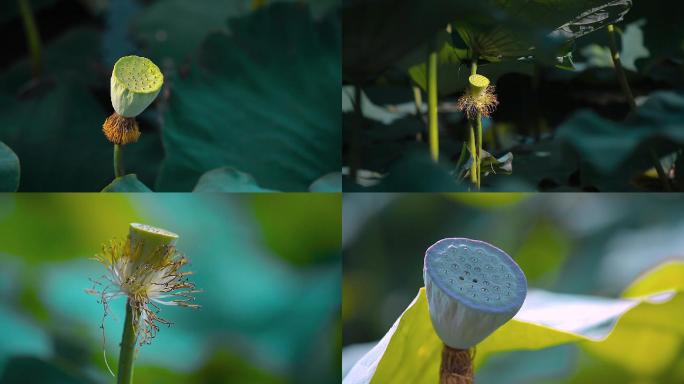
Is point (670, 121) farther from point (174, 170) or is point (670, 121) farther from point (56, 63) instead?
point (56, 63)

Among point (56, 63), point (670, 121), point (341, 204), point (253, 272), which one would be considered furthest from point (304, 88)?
point (670, 121)

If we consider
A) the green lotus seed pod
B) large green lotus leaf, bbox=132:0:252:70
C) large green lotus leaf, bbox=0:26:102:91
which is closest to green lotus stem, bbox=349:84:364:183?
large green lotus leaf, bbox=132:0:252:70

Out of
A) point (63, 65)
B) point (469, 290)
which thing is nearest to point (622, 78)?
point (469, 290)

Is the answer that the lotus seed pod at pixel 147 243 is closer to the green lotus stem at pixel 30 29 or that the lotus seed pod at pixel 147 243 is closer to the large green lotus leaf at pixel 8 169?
the large green lotus leaf at pixel 8 169

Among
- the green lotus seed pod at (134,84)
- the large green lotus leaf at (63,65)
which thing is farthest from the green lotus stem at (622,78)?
the large green lotus leaf at (63,65)

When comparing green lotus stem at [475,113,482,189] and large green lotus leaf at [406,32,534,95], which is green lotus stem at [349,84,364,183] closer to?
large green lotus leaf at [406,32,534,95]

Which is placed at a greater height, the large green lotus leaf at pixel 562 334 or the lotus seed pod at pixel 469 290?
the lotus seed pod at pixel 469 290
